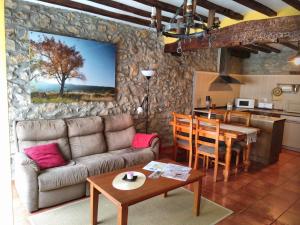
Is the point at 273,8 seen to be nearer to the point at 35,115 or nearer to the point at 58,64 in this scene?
the point at 58,64

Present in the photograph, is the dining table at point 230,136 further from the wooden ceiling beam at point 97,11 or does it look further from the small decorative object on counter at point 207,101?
the wooden ceiling beam at point 97,11

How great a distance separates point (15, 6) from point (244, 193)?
3.97 metres

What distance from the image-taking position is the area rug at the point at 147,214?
2383 millimetres

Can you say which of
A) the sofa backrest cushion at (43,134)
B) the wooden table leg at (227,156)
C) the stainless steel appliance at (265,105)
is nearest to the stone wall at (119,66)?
the sofa backrest cushion at (43,134)

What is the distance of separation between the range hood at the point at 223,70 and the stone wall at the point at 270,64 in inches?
35.6

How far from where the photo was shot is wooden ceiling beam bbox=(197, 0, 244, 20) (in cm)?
295

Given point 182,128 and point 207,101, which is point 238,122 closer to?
point 207,101

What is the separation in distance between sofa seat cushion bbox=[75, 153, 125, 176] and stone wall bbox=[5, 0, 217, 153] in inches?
36.0

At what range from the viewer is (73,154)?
328cm

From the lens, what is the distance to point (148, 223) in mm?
2371

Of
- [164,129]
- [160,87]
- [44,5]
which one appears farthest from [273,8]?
[44,5]

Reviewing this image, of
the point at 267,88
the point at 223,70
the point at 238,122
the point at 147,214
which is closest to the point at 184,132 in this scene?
the point at 238,122

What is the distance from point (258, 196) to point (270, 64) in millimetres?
4434

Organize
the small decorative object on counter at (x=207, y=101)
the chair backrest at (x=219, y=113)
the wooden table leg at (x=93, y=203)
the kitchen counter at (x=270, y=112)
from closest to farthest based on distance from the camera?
the wooden table leg at (x=93, y=203)
the chair backrest at (x=219, y=113)
the kitchen counter at (x=270, y=112)
the small decorative object on counter at (x=207, y=101)
